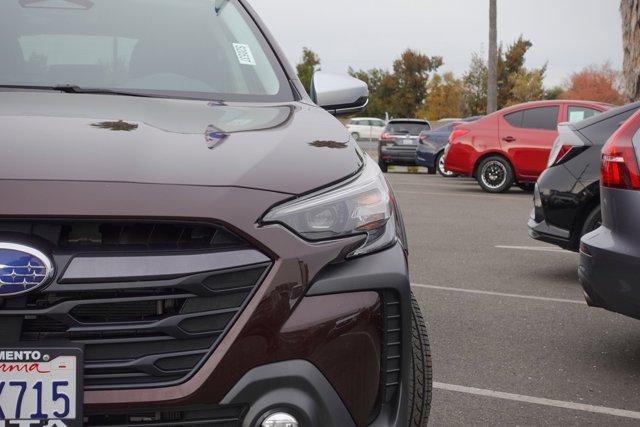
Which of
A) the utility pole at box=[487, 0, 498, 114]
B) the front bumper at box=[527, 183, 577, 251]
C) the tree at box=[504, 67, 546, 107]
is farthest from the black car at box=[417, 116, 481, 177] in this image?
the tree at box=[504, 67, 546, 107]

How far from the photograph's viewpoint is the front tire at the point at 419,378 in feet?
8.25

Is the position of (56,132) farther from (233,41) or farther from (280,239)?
(233,41)

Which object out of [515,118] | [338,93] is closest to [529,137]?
[515,118]

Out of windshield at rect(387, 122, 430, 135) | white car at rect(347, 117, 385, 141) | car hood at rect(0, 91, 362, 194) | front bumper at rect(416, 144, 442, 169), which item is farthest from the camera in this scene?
white car at rect(347, 117, 385, 141)

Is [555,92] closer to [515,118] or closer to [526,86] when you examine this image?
[526,86]

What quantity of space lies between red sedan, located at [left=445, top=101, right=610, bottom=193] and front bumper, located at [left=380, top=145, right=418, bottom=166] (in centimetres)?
763

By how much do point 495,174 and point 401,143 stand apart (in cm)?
830

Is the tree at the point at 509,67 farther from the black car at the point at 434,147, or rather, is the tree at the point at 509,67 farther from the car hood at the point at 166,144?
the car hood at the point at 166,144

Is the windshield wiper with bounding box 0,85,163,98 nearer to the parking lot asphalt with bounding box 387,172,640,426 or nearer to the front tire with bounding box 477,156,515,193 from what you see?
the parking lot asphalt with bounding box 387,172,640,426

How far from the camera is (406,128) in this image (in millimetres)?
24281

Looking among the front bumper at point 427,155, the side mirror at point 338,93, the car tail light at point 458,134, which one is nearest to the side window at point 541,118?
the car tail light at point 458,134

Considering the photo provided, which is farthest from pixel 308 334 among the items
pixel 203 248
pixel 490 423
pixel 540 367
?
pixel 540 367

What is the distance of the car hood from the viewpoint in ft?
7.06

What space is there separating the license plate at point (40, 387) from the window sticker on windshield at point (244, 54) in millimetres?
1809
